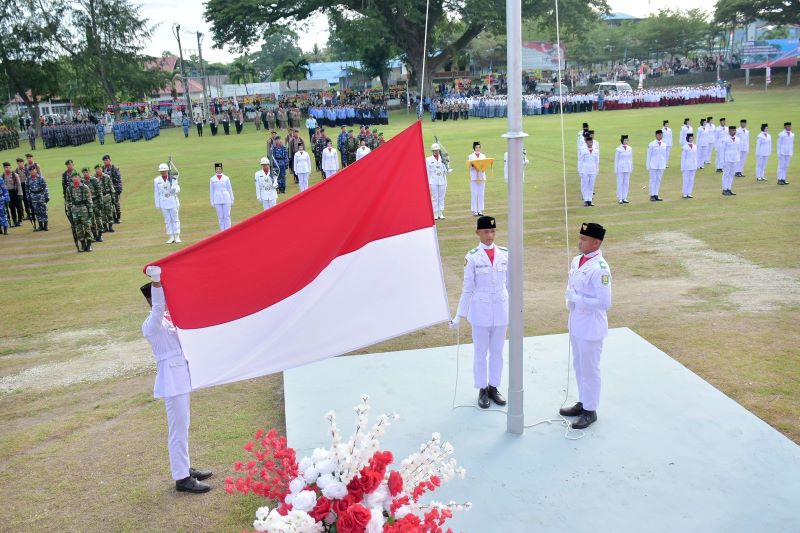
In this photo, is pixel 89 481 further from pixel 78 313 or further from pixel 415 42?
pixel 415 42

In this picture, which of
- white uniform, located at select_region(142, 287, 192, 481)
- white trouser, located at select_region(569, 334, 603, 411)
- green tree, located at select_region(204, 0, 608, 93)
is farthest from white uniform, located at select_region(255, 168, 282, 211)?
green tree, located at select_region(204, 0, 608, 93)

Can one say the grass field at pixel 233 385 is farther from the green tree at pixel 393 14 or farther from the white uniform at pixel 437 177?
the green tree at pixel 393 14

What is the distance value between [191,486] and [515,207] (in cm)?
339

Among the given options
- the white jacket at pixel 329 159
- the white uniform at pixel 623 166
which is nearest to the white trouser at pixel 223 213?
the white jacket at pixel 329 159

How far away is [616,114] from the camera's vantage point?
4228cm

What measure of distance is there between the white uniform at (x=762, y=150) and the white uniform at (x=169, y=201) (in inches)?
584

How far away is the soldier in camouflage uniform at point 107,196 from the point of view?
1651 cm

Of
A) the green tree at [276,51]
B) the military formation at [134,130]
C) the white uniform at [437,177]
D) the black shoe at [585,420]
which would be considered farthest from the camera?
the green tree at [276,51]

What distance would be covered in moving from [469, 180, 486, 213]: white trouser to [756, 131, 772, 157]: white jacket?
7982 mm

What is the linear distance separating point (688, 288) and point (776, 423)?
4402mm

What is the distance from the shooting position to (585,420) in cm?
601

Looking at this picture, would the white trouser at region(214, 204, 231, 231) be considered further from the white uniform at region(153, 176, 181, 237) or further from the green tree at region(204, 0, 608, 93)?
the green tree at region(204, 0, 608, 93)

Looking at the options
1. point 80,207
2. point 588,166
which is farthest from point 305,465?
point 588,166

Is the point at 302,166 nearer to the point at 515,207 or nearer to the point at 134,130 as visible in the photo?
the point at 515,207
